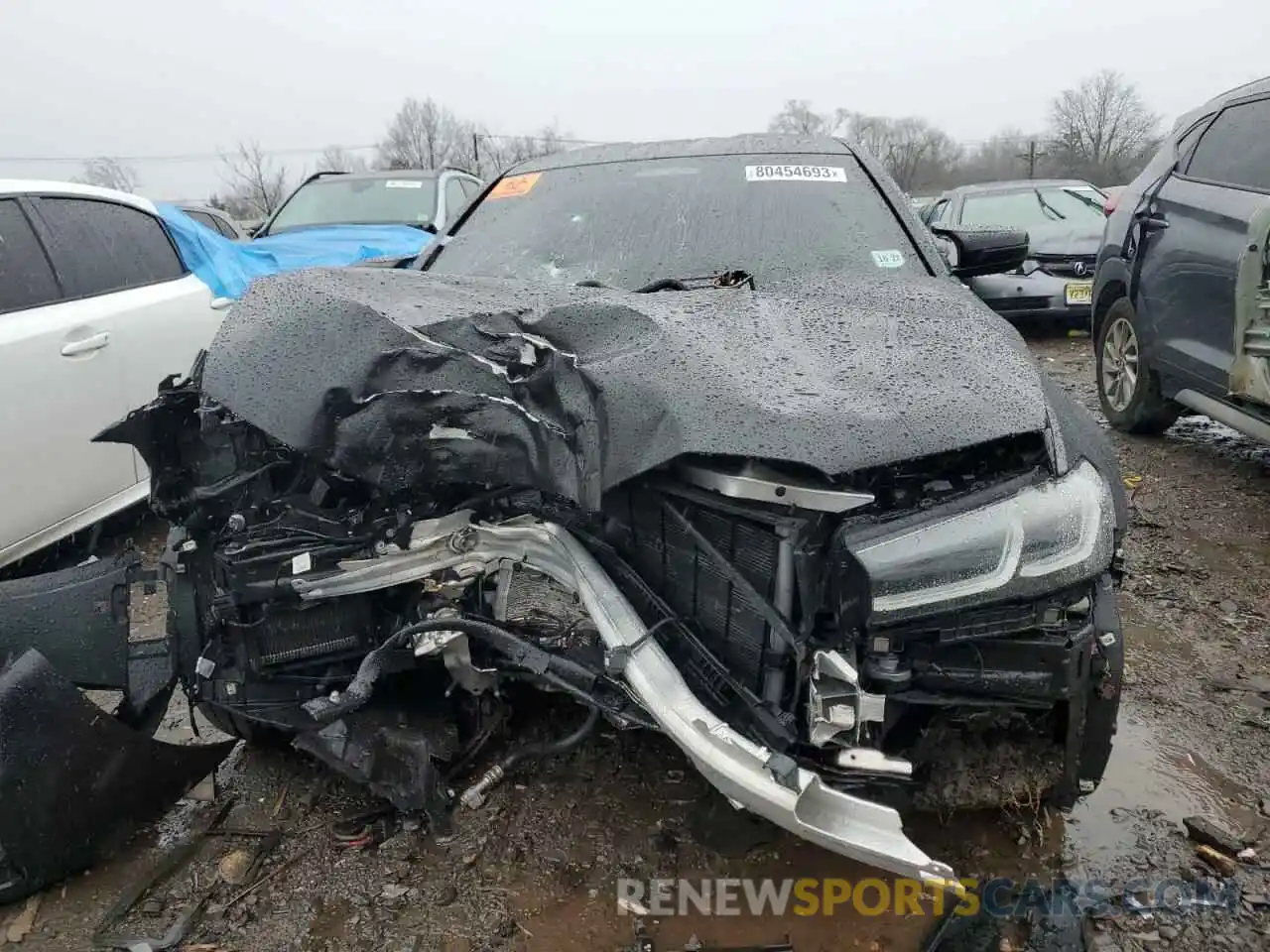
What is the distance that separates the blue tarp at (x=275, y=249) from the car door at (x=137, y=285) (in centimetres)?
12

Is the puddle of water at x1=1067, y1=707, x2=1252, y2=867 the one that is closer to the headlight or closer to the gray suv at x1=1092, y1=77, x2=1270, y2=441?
the headlight

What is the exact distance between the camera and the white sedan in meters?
3.27

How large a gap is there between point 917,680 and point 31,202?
380 cm

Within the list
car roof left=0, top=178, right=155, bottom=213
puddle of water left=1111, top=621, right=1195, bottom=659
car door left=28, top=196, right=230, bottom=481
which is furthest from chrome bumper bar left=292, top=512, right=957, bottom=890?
car roof left=0, top=178, right=155, bottom=213

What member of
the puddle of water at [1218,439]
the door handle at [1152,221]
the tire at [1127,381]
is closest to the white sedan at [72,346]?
the door handle at [1152,221]

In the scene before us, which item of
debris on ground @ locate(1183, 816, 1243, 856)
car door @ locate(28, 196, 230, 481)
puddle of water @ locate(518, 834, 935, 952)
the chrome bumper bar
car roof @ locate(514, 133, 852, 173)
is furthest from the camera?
car door @ locate(28, 196, 230, 481)

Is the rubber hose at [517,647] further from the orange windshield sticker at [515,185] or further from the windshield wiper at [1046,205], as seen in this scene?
the windshield wiper at [1046,205]

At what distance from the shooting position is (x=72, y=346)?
11.5 feet

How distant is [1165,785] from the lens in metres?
2.54

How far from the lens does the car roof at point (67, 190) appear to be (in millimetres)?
3631

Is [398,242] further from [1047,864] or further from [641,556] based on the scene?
[1047,864]

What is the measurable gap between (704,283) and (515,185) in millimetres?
1342

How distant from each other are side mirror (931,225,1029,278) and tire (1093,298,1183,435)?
87.2 inches

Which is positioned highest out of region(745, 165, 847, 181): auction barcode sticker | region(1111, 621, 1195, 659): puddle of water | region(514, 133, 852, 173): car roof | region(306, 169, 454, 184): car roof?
region(514, 133, 852, 173): car roof
